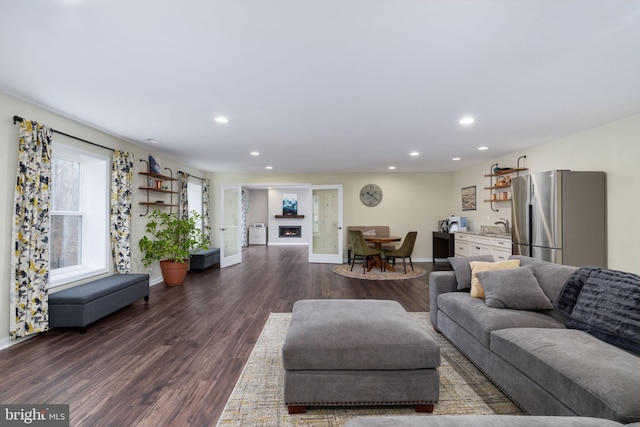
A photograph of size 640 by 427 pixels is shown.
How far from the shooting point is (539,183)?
4078mm

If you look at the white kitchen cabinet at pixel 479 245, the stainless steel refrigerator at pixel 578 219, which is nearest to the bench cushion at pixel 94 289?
the stainless steel refrigerator at pixel 578 219

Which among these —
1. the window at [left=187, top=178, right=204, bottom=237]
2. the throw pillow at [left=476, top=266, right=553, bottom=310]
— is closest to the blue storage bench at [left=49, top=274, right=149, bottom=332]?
the window at [left=187, top=178, right=204, bottom=237]

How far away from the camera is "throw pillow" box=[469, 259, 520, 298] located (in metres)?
2.64

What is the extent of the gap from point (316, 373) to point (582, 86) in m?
3.37

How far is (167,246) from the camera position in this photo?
5.02 metres

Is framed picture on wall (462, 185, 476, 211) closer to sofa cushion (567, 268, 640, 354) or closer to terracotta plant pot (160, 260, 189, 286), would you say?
sofa cushion (567, 268, 640, 354)

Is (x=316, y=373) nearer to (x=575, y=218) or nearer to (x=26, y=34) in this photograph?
(x=26, y=34)

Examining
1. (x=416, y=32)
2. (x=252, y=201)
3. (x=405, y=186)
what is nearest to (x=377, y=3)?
(x=416, y=32)

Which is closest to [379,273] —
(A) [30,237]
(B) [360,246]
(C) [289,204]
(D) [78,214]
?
(B) [360,246]

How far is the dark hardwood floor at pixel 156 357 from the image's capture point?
1.88 metres

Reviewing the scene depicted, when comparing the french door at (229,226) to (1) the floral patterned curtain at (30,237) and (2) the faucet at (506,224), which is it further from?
(2) the faucet at (506,224)

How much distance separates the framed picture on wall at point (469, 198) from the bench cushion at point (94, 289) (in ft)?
22.1

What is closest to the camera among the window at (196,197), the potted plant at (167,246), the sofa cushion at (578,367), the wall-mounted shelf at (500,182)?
the sofa cushion at (578,367)

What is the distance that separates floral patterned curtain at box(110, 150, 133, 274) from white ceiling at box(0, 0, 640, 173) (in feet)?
1.85
